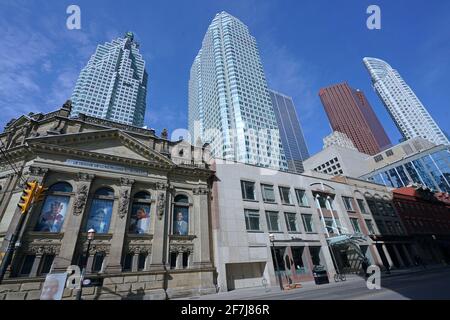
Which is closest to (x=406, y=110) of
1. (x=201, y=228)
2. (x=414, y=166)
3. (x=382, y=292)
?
(x=414, y=166)

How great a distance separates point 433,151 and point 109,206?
9371cm

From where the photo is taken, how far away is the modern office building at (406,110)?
167 meters

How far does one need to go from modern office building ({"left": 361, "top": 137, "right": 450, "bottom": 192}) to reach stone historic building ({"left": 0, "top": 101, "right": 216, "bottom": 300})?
68.6 metres

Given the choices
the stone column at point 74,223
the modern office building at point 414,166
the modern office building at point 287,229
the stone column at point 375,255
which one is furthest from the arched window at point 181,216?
the modern office building at point 414,166

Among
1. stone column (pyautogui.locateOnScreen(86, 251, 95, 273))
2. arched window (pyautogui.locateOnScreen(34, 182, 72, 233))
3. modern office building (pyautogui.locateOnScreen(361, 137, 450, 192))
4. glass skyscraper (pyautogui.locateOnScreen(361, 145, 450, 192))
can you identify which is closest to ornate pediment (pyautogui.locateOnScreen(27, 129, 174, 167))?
arched window (pyautogui.locateOnScreen(34, 182, 72, 233))

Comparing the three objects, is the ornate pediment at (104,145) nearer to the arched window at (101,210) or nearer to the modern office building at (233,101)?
the arched window at (101,210)

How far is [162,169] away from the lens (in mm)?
27781

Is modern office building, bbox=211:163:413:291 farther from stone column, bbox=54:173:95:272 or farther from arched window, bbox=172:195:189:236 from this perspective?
stone column, bbox=54:173:95:272

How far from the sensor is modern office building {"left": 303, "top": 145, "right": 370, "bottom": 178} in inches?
3732

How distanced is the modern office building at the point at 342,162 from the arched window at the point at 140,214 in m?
86.8

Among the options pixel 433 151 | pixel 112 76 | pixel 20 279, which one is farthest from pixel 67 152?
pixel 112 76

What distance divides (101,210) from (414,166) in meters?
93.4

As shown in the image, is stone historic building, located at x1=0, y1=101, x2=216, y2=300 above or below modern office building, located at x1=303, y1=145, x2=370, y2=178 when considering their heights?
below

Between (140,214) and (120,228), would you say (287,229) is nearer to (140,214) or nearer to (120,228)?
(140,214)
